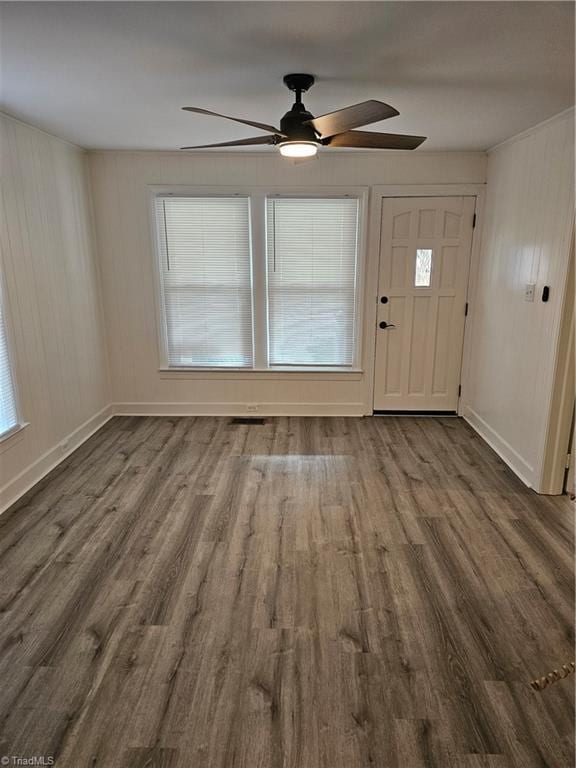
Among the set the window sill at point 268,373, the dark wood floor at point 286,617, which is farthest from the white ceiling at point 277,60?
the dark wood floor at point 286,617

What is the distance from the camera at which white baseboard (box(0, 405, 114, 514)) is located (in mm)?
3145

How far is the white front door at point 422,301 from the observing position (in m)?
4.37

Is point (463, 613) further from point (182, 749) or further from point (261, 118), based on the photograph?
point (261, 118)

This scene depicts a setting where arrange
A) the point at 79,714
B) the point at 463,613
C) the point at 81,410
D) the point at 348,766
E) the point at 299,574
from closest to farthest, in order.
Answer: the point at 348,766 < the point at 79,714 < the point at 463,613 < the point at 299,574 < the point at 81,410

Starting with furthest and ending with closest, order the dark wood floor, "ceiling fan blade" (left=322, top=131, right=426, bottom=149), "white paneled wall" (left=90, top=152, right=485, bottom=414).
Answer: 1. "white paneled wall" (left=90, top=152, right=485, bottom=414)
2. "ceiling fan blade" (left=322, top=131, right=426, bottom=149)
3. the dark wood floor

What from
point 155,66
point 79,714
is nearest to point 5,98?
point 155,66

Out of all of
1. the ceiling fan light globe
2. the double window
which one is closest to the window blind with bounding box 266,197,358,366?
the double window

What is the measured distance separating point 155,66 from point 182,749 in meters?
2.85

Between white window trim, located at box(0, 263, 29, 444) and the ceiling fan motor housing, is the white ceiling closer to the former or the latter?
the ceiling fan motor housing

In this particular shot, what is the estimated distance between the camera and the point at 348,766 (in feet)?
5.02

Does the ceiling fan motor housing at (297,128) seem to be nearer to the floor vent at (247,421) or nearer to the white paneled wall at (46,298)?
the white paneled wall at (46,298)

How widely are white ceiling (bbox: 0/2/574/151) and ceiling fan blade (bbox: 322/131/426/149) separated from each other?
0.27 metres

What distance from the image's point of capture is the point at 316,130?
2227 mm

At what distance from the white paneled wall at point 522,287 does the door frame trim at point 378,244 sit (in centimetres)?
9
